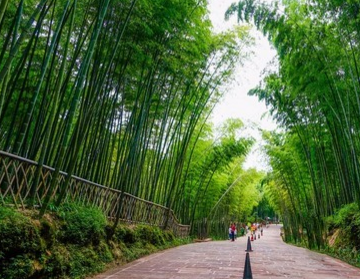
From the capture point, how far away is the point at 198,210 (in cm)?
1950

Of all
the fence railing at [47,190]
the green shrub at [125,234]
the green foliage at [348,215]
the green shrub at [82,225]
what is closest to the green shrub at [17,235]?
the fence railing at [47,190]

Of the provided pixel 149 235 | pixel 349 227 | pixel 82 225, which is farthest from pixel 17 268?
pixel 349 227

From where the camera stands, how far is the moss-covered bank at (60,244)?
2.88m

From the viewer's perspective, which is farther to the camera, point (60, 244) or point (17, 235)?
point (60, 244)

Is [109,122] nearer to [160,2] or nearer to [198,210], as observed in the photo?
[160,2]

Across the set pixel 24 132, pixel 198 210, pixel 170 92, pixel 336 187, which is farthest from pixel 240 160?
pixel 24 132

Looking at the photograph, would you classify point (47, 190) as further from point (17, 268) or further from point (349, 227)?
point (349, 227)

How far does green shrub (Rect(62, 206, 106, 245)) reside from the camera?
4066 millimetres

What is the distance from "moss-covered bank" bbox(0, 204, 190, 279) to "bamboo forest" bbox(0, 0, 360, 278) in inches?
6.1

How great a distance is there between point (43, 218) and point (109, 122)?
2820mm

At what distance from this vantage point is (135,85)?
719cm

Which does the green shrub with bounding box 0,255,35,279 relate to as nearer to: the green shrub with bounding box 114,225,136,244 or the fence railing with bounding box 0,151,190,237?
the fence railing with bounding box 0,151,190,237

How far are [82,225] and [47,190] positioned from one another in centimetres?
62

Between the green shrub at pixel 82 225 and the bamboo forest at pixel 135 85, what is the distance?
0.77 ft
